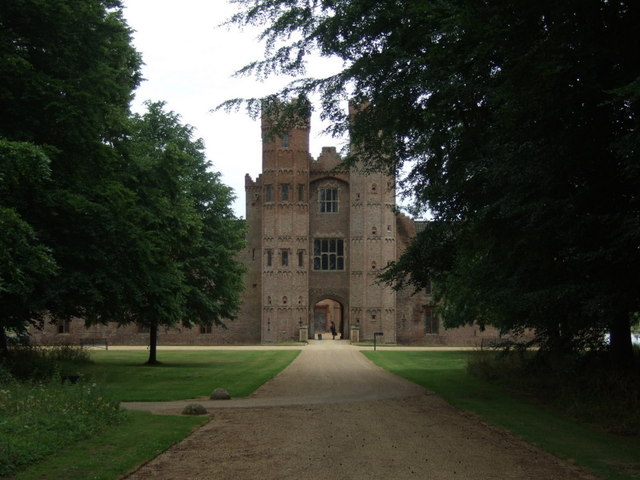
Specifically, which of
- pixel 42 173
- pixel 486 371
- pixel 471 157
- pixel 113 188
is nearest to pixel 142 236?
pixel 113 188

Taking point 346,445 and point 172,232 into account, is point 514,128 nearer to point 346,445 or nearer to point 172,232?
point 346,445

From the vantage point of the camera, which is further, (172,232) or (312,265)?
(312,265)

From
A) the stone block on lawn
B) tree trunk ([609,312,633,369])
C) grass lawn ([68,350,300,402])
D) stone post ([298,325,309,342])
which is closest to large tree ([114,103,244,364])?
grass lawn ([68,350,300,402])

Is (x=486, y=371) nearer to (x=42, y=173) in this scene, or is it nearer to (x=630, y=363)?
(x=630, y=363)

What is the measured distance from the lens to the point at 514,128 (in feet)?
43.2

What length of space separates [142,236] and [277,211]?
3812 cm

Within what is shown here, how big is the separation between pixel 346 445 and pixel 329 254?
158ft

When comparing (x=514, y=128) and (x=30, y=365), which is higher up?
(x=514, y=128)

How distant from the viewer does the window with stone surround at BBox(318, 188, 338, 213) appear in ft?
193

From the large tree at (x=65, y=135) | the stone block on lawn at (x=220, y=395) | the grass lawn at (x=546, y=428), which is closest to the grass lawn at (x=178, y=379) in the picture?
the stone block on lawn at (x=220, y=395)

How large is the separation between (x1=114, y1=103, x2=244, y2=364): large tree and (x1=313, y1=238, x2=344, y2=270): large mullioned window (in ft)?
75.1

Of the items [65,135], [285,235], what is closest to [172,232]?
[65,135]

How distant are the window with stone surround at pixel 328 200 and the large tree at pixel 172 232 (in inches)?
932

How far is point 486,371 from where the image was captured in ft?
71.9
